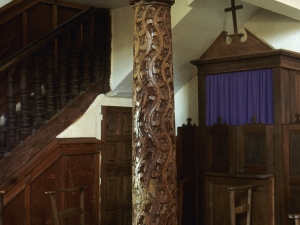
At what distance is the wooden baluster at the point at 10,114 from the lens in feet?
15.5

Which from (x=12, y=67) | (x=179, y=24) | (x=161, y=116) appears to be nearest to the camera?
(x=161, y=116)

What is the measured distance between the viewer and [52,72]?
512 cm

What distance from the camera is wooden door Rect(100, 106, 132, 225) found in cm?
564

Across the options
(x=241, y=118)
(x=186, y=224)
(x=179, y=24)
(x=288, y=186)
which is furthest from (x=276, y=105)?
(x=186, y=224)

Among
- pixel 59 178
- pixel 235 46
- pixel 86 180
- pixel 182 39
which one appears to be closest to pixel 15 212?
pixel 59 178

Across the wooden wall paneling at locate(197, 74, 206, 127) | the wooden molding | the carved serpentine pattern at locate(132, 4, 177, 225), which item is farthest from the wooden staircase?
the carved serpentine pattern at locate(132, 4, 177, 225)

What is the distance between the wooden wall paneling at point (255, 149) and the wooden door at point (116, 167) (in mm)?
1391

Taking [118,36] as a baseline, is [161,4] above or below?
below

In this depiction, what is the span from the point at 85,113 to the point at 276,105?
2032 mm

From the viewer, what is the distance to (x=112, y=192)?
5.71 meters

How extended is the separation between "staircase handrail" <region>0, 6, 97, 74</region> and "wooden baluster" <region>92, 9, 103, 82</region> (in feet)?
0.46

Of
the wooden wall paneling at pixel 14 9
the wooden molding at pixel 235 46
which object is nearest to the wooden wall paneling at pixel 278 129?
the wooden molding at pixel 235 46

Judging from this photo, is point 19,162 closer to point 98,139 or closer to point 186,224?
point 98,139

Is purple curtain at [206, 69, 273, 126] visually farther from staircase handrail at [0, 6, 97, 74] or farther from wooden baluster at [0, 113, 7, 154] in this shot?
wooden baluster at [0, 113, 7, 154]
